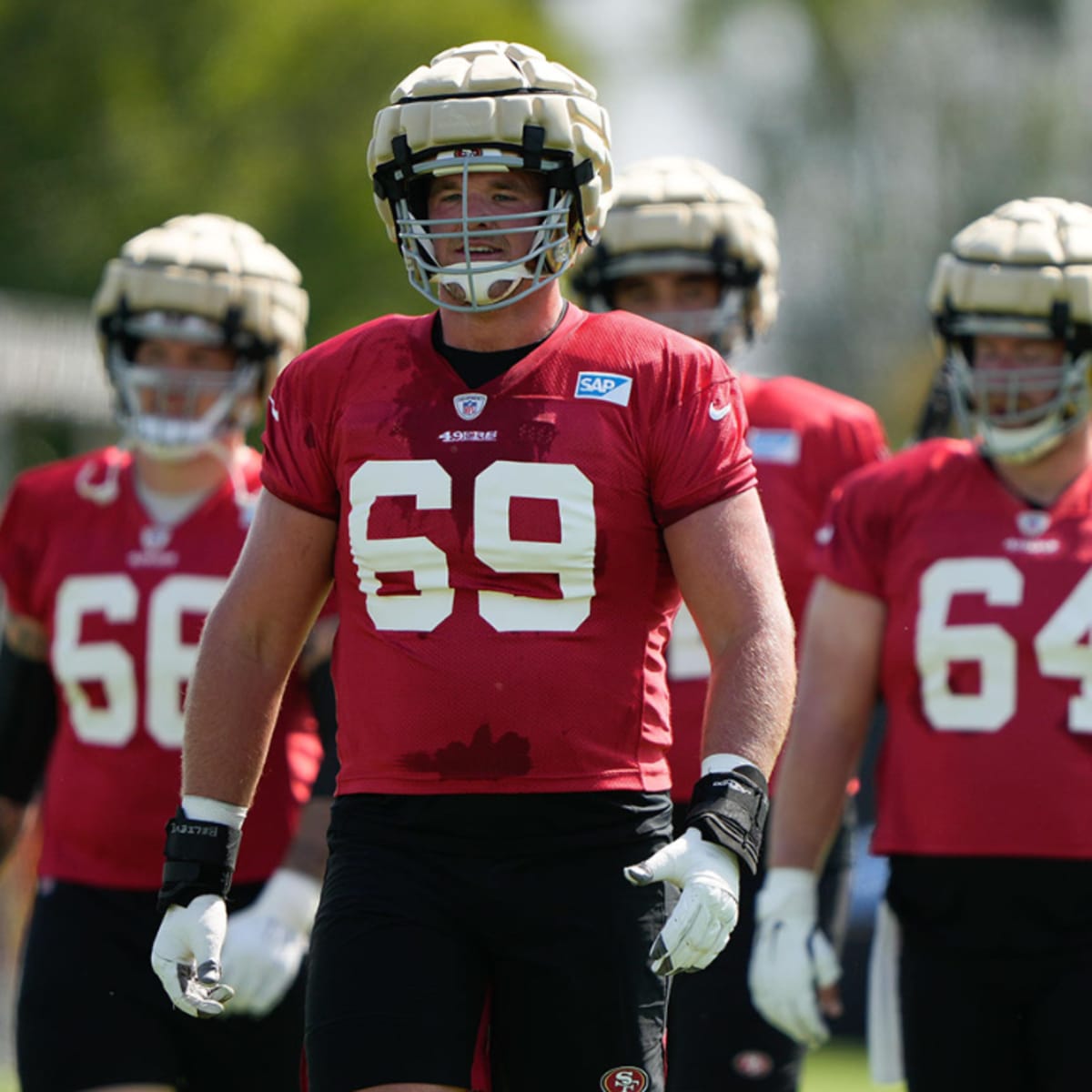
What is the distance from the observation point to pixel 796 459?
5926 mm

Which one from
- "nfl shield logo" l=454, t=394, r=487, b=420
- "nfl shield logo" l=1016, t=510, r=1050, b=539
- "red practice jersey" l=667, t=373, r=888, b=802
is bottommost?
"nfl shield logo" l=454, t=394, r=487, b=420

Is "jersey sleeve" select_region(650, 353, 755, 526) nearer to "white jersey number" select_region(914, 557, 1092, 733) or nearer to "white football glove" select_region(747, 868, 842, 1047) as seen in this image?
"white jersey number" select_region(914, 557, 1092, 733)

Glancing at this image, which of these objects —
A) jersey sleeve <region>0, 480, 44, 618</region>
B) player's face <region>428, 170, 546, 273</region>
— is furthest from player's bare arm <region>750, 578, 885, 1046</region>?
jersey sleeve <region>0, 480, 44, 618</region>

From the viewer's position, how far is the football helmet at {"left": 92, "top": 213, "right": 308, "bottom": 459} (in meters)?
6.01

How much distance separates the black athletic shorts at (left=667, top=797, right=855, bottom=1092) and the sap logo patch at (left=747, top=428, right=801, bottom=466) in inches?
32.4

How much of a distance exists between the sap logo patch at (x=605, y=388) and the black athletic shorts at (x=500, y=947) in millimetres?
626

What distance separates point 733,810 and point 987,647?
1.45 meters

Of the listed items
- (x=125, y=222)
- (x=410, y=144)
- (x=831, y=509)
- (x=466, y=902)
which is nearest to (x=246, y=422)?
(x=831, y=509)

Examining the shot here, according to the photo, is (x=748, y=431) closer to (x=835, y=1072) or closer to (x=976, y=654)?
(x=976, y=654)

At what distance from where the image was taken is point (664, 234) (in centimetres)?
606

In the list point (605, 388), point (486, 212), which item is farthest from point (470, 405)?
point (486, 212)

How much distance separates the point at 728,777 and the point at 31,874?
7.39 m

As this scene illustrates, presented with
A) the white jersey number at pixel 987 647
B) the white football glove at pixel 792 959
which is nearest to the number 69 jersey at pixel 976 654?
the white jersey number at pixel 987 647

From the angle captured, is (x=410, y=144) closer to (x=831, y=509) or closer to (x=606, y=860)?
(x=606, y=860)
